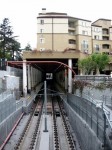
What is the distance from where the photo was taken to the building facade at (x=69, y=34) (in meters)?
90.5

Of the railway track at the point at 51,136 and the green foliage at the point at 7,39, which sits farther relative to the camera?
the green foliage at the point at 7,39

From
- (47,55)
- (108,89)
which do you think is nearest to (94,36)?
(47,55)

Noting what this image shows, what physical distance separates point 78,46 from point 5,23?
880 inches

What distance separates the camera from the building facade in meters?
90.5

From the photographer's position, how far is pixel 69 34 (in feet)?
311

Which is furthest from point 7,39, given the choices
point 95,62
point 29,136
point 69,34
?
point 29,136

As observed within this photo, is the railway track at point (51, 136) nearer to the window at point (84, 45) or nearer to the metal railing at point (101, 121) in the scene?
the metal railing at point (101, 121)

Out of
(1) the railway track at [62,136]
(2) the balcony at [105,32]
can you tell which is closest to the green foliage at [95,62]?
(1) the railway track at [62,136]

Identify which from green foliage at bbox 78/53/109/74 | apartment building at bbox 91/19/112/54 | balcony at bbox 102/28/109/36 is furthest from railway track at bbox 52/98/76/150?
balcony at bbox 102/28/109/36

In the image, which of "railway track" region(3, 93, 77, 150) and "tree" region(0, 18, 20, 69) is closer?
"railway track" region(3, 93, 77, 150)

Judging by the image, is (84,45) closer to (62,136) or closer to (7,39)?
(7,39)

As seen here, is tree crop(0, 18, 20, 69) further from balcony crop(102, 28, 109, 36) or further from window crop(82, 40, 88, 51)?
balcony crop(102, 28, 109, 36)

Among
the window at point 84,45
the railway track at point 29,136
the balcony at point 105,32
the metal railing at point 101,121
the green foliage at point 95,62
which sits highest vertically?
the balcony at point 105,32

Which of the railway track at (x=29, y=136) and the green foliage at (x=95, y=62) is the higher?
the green foliage at (x=95, y=62)
